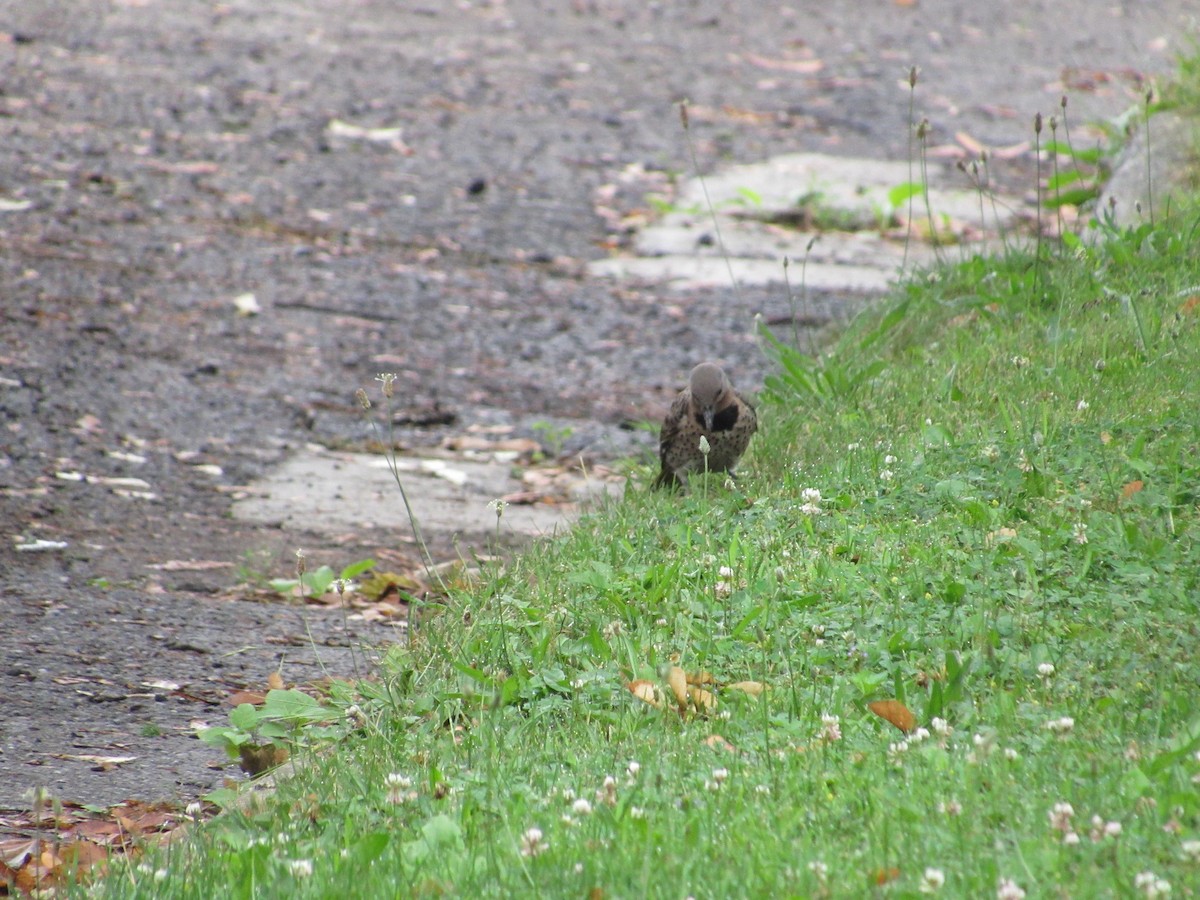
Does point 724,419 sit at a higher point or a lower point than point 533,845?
lower

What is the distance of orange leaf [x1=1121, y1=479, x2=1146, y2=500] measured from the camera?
197 inches

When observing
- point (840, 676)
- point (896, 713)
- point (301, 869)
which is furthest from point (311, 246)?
point (301, 869)

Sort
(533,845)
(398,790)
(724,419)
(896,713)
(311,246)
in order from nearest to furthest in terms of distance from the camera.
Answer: (533,845)
(398,790)
(896,713)
(724,419)
(311,246)

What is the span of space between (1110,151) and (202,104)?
26.8 ft

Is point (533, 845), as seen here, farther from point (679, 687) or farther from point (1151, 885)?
point (1151, 885)

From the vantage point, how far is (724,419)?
628cm

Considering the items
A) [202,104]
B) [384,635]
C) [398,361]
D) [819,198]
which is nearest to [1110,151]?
[819,198]

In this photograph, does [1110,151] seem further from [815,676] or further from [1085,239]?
[815,676]

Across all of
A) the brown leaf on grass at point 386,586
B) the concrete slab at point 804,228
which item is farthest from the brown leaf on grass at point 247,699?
the concrete slab at point 804,228

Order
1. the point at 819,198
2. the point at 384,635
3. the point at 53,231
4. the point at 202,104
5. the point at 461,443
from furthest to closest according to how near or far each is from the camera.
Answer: the point at 202,104 → the point at 819,198 → the point at 53,231 → the point at 461,443 → the point at 384,635

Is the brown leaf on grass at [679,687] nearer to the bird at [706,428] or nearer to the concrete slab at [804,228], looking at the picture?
the bird at [706,428]

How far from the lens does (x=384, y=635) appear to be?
5742 mm

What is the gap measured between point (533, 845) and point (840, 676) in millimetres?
1319

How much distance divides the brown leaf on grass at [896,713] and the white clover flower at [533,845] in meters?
1.14
